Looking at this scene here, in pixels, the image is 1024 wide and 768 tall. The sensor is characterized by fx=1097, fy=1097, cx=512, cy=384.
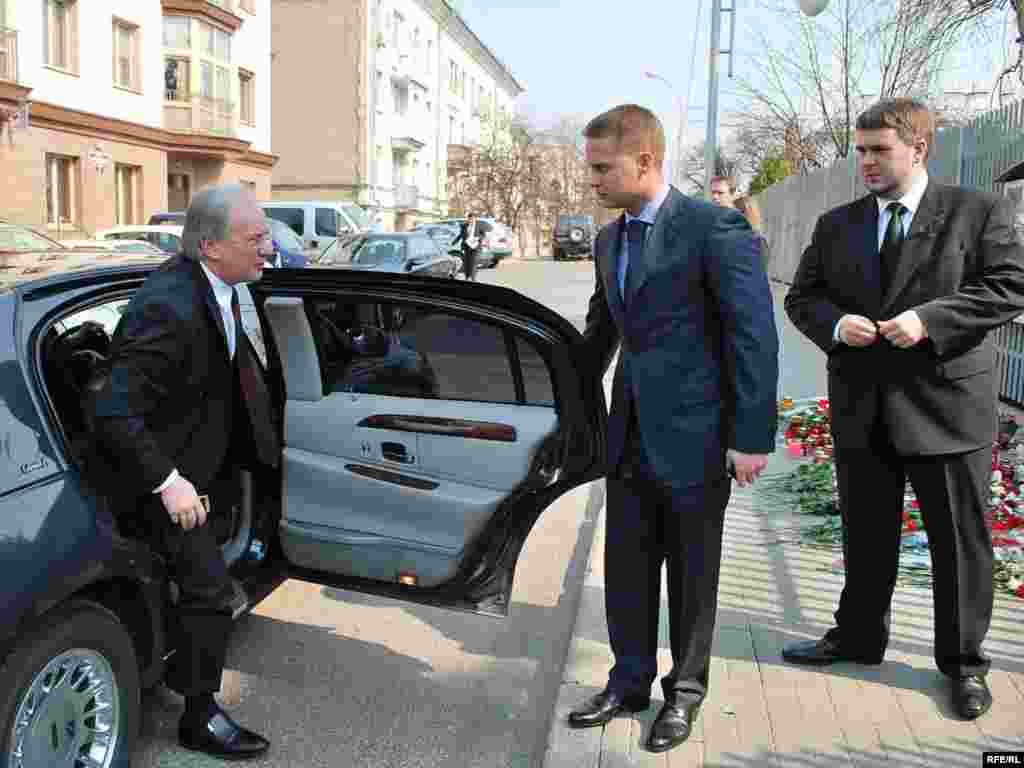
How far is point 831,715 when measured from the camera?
11.7ft

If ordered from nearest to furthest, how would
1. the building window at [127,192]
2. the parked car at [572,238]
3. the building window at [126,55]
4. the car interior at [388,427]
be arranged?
1. the car interior at [388,427]
2. the building window at [126,55]
3. the building window at [127,192]
4. the parked car at [572,238]

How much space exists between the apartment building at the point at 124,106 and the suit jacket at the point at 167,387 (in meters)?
22.1

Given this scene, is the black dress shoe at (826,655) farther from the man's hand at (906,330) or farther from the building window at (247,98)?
the building window at (247,98)

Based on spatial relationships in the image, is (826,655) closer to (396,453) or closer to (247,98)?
(396,453)

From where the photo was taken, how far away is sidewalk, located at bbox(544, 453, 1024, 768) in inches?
131

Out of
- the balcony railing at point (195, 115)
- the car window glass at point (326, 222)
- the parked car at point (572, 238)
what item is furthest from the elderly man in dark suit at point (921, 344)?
the parked car at point (572, 238)

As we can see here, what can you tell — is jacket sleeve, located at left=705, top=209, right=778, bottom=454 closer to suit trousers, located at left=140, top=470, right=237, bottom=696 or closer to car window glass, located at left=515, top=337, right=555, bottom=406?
car window glass, located at left=515, top=337, right=555, bottom=406

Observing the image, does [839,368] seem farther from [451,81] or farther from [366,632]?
[451,81]

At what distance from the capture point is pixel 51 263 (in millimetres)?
3648

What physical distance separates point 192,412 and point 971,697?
2.62m

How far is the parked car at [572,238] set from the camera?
46.3 meters

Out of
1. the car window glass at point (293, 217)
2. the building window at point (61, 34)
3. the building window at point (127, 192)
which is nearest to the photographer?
the building window at point (61, 34)

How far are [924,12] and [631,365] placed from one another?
1076 cm

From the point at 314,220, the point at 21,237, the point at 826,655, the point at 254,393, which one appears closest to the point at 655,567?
the point at 826,655
